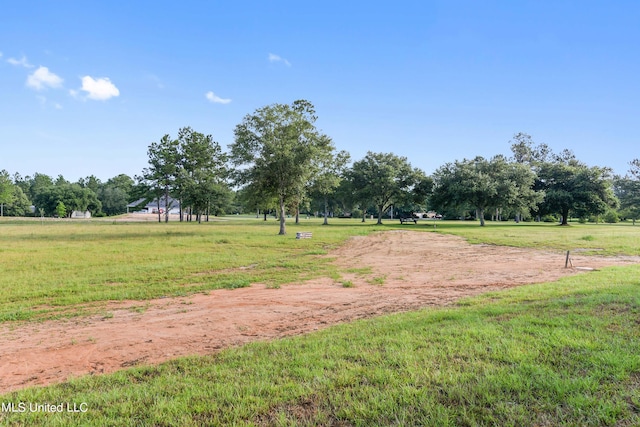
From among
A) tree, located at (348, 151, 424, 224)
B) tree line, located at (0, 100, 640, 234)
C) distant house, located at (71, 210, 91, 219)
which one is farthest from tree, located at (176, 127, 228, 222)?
distant house, located at (71, 210, 91, 219)

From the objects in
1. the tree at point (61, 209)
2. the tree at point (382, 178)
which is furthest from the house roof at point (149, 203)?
the tree at point (382, 178)

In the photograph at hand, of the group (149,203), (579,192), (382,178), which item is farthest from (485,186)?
(149,203)

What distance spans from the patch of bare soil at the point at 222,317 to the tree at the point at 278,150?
16.9 meters

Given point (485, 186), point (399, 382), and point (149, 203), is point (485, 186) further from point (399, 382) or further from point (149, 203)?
point (149, 203)

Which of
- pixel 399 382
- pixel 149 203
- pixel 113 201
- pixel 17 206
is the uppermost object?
pixel 113 201

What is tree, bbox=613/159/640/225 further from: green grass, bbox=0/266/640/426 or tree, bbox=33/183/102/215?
tree, bbox=33/183/102/215

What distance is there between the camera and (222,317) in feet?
23.3

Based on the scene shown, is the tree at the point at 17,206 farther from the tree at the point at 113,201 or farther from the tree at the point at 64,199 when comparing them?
the tree at the point at 113,201

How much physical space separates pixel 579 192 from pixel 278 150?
4410 centimetres

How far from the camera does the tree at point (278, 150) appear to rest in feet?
93.8

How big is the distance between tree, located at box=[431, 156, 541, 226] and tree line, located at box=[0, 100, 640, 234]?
0.13 metres

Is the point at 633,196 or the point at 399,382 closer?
the point at 399,382

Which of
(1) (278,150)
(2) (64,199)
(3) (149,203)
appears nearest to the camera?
(1) (278,150)

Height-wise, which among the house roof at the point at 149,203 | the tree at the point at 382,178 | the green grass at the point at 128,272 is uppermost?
the tree at the point at 382,178
